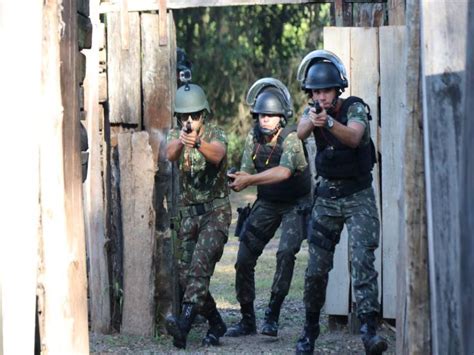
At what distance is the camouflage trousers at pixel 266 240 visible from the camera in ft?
31.0

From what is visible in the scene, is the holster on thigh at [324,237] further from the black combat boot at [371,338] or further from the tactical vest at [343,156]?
the black combat boot at [371,338]

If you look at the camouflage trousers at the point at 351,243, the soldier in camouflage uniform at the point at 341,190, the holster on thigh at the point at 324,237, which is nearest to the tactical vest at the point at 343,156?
the soldier in camouflage uniform at the point at 341,190

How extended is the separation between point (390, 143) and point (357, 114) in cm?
150

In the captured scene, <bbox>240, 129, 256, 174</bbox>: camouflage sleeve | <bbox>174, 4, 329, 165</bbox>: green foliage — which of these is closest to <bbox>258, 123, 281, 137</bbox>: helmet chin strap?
<bbox>240, 129, 256, 174</bbox>: camouflage sleeve

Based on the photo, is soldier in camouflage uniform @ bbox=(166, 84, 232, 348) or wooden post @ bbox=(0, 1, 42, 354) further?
soldier in camouflage uniform @ bbox=(166, 84, 232, 348)

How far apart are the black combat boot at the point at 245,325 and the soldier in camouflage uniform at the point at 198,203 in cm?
44

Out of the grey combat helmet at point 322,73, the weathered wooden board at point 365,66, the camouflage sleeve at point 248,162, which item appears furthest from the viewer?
the weathered wooden board at point 365,66

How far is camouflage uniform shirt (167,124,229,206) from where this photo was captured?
9219mm

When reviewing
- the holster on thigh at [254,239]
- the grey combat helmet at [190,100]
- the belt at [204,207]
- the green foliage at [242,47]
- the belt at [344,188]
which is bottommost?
the holster on thigh at [254,239]

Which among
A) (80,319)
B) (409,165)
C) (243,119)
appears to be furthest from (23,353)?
(243,119)

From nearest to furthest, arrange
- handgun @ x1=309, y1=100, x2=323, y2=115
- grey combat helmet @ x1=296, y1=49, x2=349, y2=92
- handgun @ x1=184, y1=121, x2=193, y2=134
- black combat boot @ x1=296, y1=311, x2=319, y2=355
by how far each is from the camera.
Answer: handgun @ x1=309, y1=100, x2=323, y2=115 → grey combat helmet @ x1=296, y1=49, x2=349, y2=92 → black combat boot @ x1=296, y1=311, x2=319, y2=355 → handgun @ x1=184, y1=121, x2=193, y2=134

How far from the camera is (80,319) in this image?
239 inches

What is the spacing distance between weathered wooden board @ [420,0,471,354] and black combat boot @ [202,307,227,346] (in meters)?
4.15

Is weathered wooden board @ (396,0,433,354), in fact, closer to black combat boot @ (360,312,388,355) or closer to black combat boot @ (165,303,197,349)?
black combat boot @ (360,312,388,355)
